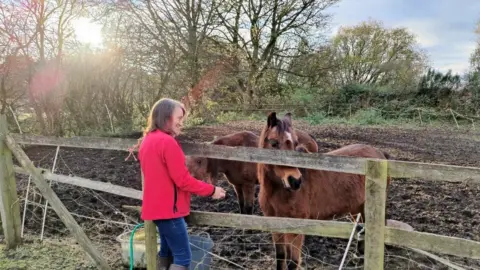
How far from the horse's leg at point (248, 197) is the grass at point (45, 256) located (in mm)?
2357

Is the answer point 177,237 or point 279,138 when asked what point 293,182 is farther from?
point 177,237

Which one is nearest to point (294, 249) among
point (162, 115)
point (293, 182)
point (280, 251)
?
point (280, 251)

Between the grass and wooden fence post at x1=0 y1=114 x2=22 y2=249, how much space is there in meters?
0.14

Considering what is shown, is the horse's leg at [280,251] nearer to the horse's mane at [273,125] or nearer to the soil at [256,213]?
the soil at [256,213]

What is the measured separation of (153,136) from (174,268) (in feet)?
3.17

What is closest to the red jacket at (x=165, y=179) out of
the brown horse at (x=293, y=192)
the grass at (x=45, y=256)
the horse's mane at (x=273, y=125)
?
the brown horse at (x=293, y=192)

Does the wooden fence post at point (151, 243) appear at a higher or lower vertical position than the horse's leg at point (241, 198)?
higher

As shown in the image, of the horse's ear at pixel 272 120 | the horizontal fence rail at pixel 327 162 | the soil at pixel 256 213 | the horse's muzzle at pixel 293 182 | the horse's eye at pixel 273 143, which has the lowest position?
the soil at pixel 256 213

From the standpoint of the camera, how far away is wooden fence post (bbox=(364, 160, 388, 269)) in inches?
83.7

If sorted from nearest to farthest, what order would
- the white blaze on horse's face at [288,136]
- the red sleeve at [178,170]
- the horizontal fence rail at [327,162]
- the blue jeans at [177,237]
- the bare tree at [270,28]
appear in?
the horizontal fence rail at [327,162] → the red sleeve at [178,170] → the blue jeans at [177,237] → the white blaze on horse's face at [288,136] → the bare tree at [270,28]

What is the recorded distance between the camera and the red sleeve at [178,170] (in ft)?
7.85

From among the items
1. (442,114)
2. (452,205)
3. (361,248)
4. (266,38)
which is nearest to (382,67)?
(442,114)

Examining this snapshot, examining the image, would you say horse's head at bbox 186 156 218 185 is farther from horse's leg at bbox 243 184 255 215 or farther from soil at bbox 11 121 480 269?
soil at bbox 11 121 480 269

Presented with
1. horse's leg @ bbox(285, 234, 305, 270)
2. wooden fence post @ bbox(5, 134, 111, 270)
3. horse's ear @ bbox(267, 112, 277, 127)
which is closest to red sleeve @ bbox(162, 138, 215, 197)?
horse's ear @ bbox(267, 112, 277, 127)
